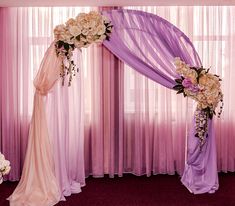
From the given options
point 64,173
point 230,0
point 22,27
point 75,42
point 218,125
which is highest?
point 230,0

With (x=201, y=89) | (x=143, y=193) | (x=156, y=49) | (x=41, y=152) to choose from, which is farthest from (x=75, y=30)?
(x=143, y=193)

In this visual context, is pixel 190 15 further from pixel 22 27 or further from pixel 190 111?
pixel 22 27

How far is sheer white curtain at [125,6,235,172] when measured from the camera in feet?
16.4

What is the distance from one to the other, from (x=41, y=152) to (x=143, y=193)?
1347 mm

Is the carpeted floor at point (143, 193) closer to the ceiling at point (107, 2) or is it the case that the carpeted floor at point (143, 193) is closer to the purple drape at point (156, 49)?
the purple drape at point (156, 49)

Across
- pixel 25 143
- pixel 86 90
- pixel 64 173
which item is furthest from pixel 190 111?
pixel 25 143

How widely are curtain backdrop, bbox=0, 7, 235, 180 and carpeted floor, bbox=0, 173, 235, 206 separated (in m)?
0.21

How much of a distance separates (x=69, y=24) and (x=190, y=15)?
1979 mm

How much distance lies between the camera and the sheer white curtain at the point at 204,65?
197 inches

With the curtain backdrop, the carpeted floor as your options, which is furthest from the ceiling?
the carpeted floor

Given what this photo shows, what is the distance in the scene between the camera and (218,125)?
513 cm

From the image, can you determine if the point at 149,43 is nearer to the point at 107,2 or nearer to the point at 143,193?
the point at 107,2

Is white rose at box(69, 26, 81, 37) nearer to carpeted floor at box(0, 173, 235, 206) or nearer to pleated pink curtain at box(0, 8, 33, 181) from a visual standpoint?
pleated pink curtain at box(0, 8, 33, 181)

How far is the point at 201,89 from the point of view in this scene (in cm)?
408
